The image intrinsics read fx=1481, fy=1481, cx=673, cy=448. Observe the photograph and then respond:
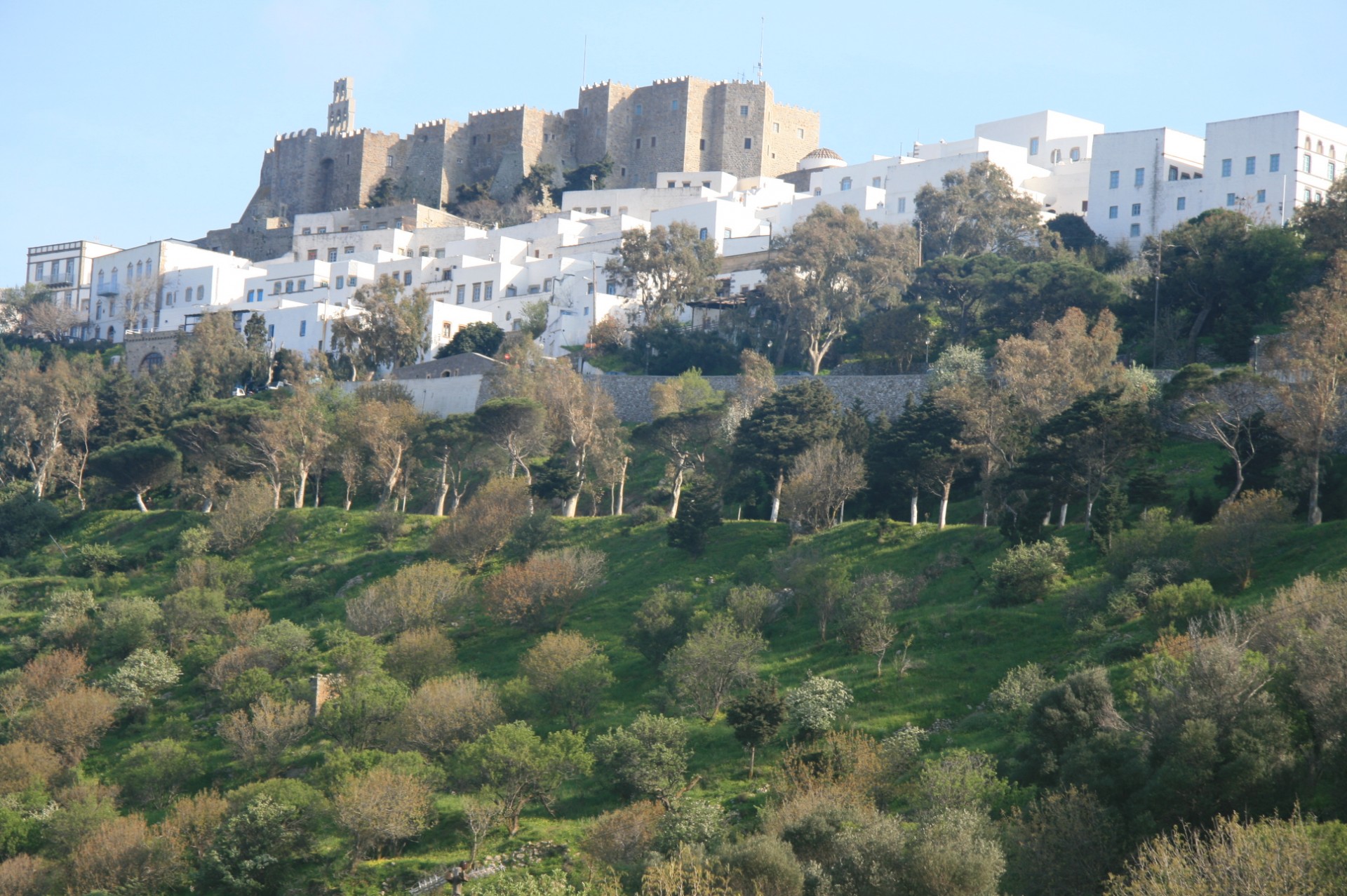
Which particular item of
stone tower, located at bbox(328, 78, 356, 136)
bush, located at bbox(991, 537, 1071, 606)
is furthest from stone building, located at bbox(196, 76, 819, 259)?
bush, located at bbox(991, 537, 1071, 606)

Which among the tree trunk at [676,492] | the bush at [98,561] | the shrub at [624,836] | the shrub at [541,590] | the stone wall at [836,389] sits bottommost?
the shrub at [624,836]

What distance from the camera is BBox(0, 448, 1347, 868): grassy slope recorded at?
36.5 metres

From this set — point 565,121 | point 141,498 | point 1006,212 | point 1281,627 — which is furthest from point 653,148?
point 1281,627

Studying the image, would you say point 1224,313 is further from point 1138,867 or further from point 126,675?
point 126,675

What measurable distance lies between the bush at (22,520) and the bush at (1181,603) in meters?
47.5

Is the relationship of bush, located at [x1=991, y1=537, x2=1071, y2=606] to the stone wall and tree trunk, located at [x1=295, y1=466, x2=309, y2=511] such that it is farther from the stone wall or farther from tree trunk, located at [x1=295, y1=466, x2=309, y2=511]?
tree trunk, located at [x1=295, y1=466, x2=309, y2=511]

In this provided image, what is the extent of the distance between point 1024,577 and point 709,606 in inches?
367

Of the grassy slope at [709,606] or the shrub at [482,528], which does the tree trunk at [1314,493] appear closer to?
the grassy slope at [709,606]

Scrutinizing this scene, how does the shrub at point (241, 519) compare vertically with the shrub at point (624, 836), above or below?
above

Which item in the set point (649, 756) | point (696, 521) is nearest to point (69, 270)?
point (696, 521)

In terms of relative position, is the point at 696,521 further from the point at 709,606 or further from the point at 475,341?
the point at 475,341

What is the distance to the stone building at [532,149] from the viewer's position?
10169 cm

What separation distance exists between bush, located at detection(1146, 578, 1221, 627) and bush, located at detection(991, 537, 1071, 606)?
14.2 feet

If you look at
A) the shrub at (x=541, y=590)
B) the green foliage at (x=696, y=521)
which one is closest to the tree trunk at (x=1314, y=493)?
the green foliage at (x=696, y=521)
